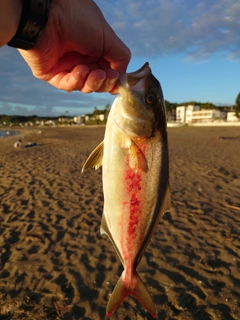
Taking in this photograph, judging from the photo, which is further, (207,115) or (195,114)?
(195,114)

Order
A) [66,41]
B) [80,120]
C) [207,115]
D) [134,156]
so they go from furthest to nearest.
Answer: [80,120] → [207,115] → [66,41] → [134,156]

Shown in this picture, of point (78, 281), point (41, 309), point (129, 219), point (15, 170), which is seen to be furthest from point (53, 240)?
point (15, 170)

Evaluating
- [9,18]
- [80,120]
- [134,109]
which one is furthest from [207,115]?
[9,18]

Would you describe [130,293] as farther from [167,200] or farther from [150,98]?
[150,98]

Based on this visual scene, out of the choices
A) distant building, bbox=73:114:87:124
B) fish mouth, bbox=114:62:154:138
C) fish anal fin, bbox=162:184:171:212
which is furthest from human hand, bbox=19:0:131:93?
distant building, bbox=73:114:87:124

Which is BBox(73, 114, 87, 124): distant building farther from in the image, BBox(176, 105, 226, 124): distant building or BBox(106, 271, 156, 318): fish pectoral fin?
BBox(106, 271, 156, 318): fish pectoral fin

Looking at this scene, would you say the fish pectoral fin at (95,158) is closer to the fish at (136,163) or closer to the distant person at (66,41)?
the fish at (136,163)
